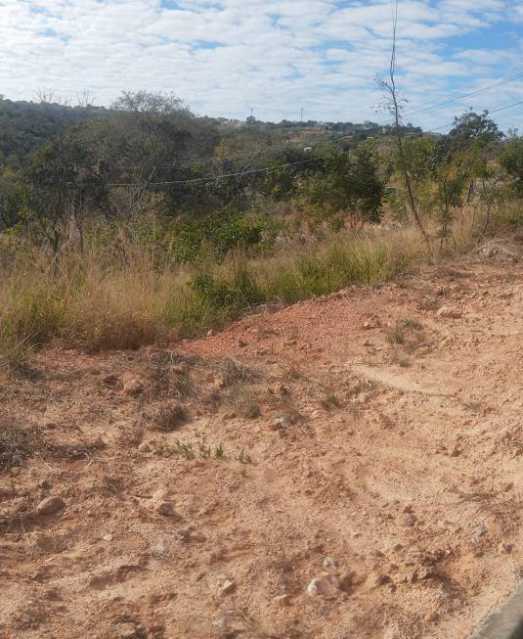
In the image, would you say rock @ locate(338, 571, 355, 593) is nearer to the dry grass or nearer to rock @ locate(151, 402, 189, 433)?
rock @ locate(151, 402, 189, 433)

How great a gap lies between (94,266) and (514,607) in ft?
15.7

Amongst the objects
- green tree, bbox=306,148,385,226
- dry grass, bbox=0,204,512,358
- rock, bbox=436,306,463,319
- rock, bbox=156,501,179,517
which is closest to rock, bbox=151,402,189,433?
rock, bbox=156,501,179,517

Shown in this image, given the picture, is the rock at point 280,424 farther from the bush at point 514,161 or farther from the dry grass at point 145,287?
the bush at point 514,161

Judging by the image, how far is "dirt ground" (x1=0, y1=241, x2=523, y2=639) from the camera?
9.64ft

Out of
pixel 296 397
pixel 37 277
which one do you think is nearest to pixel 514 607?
pixel 296 397

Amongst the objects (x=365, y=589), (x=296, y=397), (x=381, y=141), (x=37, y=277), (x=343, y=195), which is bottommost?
(x=365, y=589)

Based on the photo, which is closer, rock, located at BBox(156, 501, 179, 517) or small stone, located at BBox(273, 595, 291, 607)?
small stone, located at BBox(273, 595, 291, 607)

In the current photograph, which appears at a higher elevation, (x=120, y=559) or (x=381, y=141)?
(x=381, y=141)

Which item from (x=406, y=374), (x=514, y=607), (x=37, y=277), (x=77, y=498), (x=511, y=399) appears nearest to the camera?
(x=514, y=607)

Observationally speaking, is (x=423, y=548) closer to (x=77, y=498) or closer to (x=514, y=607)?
(x=514, y=607)

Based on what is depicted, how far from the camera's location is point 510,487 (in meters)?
3.84

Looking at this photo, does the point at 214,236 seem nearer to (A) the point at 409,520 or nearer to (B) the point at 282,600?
(A) the point at 409,520

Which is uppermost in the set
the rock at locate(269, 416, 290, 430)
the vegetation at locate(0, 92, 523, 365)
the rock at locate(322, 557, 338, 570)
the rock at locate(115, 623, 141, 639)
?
the vegetation at locate(0, 92, 523, 365)

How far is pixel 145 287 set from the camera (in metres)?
6.89
